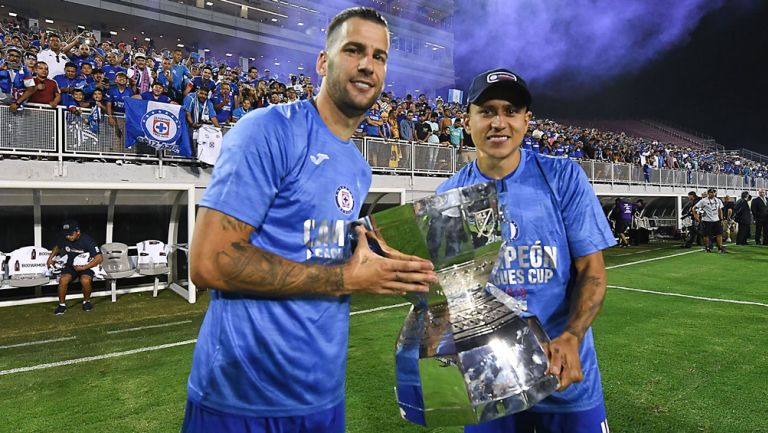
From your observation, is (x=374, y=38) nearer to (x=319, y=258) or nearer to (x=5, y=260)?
(x=319, y=258)

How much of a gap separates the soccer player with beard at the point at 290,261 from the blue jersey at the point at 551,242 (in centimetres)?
74

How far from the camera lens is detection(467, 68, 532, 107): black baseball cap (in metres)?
1.96

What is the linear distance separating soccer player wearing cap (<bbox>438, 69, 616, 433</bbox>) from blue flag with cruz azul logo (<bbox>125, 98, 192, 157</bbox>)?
8181 millimetres

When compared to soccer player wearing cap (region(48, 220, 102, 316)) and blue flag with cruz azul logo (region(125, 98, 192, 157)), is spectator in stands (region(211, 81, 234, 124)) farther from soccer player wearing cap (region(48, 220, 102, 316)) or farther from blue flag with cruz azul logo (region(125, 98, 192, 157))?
soccer player wearing cap (region(48, 220, 102, 316))

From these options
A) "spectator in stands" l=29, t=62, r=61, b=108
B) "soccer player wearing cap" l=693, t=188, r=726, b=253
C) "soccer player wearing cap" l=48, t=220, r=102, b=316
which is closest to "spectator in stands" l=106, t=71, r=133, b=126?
"spectator in stands" l=29, t=62, r=61, b=108

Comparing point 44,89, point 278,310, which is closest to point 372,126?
point 44,89

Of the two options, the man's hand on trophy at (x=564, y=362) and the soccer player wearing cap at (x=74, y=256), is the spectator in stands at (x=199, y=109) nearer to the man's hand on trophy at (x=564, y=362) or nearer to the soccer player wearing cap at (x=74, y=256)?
the soccer player wearing cap at (x=74, y=256)

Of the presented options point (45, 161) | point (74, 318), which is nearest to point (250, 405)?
point (74, 318)

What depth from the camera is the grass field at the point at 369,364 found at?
3.63 m

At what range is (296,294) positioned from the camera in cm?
135

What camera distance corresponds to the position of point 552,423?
1.89 meters

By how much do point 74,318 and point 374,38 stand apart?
7.71 m

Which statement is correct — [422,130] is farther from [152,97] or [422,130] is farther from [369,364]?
[369,364]

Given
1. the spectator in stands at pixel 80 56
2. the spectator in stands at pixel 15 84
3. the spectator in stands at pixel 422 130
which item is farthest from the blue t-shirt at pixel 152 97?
the spectator in stands at pixel 422 130
